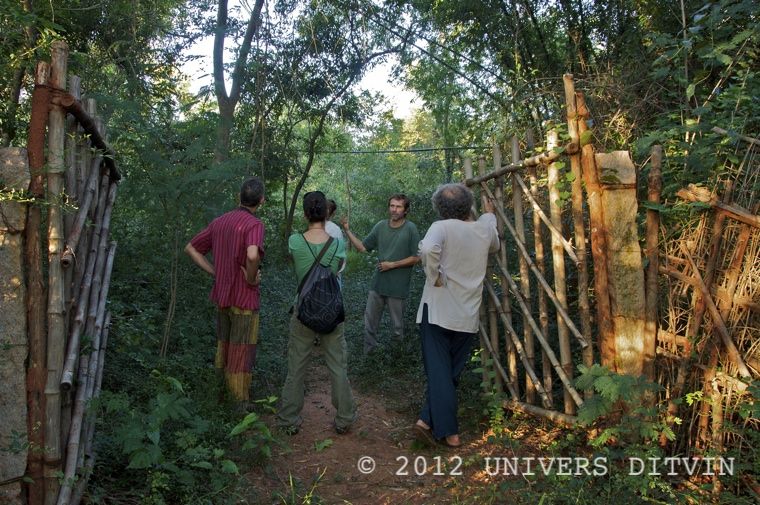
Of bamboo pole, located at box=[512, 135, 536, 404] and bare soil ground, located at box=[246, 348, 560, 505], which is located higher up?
bamboo pole, located at box=[512, 135, 536, 404]

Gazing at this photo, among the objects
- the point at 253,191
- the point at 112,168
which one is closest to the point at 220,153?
the point at 253,191

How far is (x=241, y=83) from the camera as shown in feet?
37.7

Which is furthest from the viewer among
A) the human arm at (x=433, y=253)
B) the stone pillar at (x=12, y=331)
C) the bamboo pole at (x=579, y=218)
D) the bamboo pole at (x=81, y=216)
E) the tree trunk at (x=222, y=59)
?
the tree trunk at (x=222, y=59)

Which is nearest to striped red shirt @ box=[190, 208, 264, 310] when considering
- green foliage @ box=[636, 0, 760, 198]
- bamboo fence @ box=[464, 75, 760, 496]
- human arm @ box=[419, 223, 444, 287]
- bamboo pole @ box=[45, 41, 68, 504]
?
human arm @ box=[419, 223, 444, 287]

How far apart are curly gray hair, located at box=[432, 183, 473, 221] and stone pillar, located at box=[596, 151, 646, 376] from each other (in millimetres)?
963

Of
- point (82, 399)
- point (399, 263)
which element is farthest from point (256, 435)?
point (399, 263)

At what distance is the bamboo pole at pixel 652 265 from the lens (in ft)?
11.9

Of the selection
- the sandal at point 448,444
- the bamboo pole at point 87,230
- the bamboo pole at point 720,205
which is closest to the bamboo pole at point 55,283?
the bamboo pole at point 87,230

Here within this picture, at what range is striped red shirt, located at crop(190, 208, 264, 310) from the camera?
4434mm

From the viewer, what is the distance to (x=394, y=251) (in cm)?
662

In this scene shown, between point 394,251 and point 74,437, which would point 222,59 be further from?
point 74,437

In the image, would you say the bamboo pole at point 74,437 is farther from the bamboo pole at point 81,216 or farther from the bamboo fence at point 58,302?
the bamboo pole at point 81,216

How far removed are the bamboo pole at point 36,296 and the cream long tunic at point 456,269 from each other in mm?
2402

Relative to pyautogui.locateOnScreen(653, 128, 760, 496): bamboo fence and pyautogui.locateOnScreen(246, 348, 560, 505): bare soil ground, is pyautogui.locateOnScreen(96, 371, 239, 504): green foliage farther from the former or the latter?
pyautogui.locateOnScreen(653, 128, 760, 496): bamboo fence
